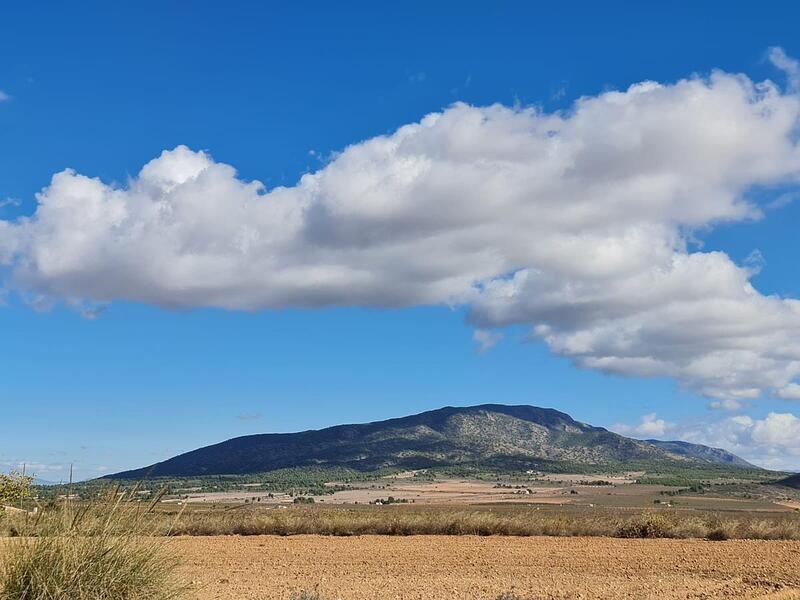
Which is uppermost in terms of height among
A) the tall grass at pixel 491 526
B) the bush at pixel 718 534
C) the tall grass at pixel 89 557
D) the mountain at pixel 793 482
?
the tall grass at pixel 89 557

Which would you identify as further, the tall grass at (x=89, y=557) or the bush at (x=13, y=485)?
the bush at (x=13, y=485)

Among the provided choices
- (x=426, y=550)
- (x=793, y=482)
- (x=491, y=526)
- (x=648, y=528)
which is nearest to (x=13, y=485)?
(x=426, y=550)

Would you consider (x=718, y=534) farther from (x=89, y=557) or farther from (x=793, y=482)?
(x=793, y=482)

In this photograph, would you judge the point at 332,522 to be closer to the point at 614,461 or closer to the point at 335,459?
the point at 335,459

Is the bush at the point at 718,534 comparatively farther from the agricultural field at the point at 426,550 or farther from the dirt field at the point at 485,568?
the dirt field at the point at 485,568

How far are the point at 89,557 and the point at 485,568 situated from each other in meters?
11.9

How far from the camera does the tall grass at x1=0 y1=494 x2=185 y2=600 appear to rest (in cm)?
1105

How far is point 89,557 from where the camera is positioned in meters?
11.2

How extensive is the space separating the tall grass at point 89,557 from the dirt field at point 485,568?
4.87ft

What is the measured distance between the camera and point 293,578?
63.3 feet

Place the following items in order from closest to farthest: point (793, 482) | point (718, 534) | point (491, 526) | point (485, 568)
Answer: point (485, 568)
point (718, 534)
point (491, 526)
point (793, 482)

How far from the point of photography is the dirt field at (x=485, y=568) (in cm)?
1695

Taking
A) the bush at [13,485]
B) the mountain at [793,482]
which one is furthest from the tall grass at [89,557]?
the mountain at [793,482]

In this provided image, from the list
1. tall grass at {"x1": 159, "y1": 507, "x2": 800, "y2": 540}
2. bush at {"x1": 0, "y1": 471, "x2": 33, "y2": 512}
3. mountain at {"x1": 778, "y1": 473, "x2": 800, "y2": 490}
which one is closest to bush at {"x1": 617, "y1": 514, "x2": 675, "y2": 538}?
tall grass at {"x1": 159, "y1": 507, "x2": 800, "y2": 540}
